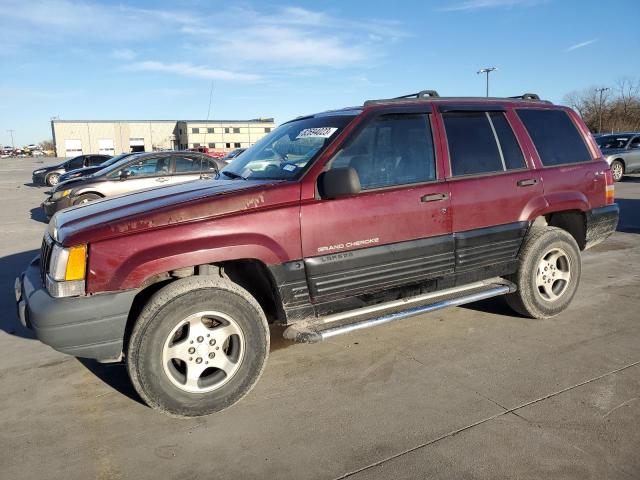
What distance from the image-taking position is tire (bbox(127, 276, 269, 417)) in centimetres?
294

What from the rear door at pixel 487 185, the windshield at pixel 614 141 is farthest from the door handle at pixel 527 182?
the windshield at pixel 614 141

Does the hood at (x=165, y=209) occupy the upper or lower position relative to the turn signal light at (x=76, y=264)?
upper

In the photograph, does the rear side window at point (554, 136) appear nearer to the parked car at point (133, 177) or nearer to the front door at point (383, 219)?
the front door at point (383, 219)

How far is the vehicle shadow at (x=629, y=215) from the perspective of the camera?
8.84 metres

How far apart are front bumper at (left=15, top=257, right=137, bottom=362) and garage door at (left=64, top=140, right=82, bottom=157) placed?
81.9m

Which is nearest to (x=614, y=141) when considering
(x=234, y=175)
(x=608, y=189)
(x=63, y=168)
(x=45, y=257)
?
(x=608, y=189)

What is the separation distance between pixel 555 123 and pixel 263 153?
280 centimetres

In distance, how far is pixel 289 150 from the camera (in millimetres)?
3812

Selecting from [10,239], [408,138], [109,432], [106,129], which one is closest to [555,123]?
[408,138]

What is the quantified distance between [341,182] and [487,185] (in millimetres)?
1495

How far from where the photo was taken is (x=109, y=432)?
9.66ft

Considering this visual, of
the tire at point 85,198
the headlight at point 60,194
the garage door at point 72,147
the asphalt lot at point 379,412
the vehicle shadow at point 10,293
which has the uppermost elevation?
the garage door at point 72,147

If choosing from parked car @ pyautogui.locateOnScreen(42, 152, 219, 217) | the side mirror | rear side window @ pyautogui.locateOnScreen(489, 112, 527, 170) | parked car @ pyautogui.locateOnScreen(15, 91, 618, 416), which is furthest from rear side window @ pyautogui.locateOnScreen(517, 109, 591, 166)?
parked car @ pyautogui.locateOnScreen(42, 152, 219, 217)

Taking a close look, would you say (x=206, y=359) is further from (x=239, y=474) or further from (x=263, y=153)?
(x=263, y=153)
